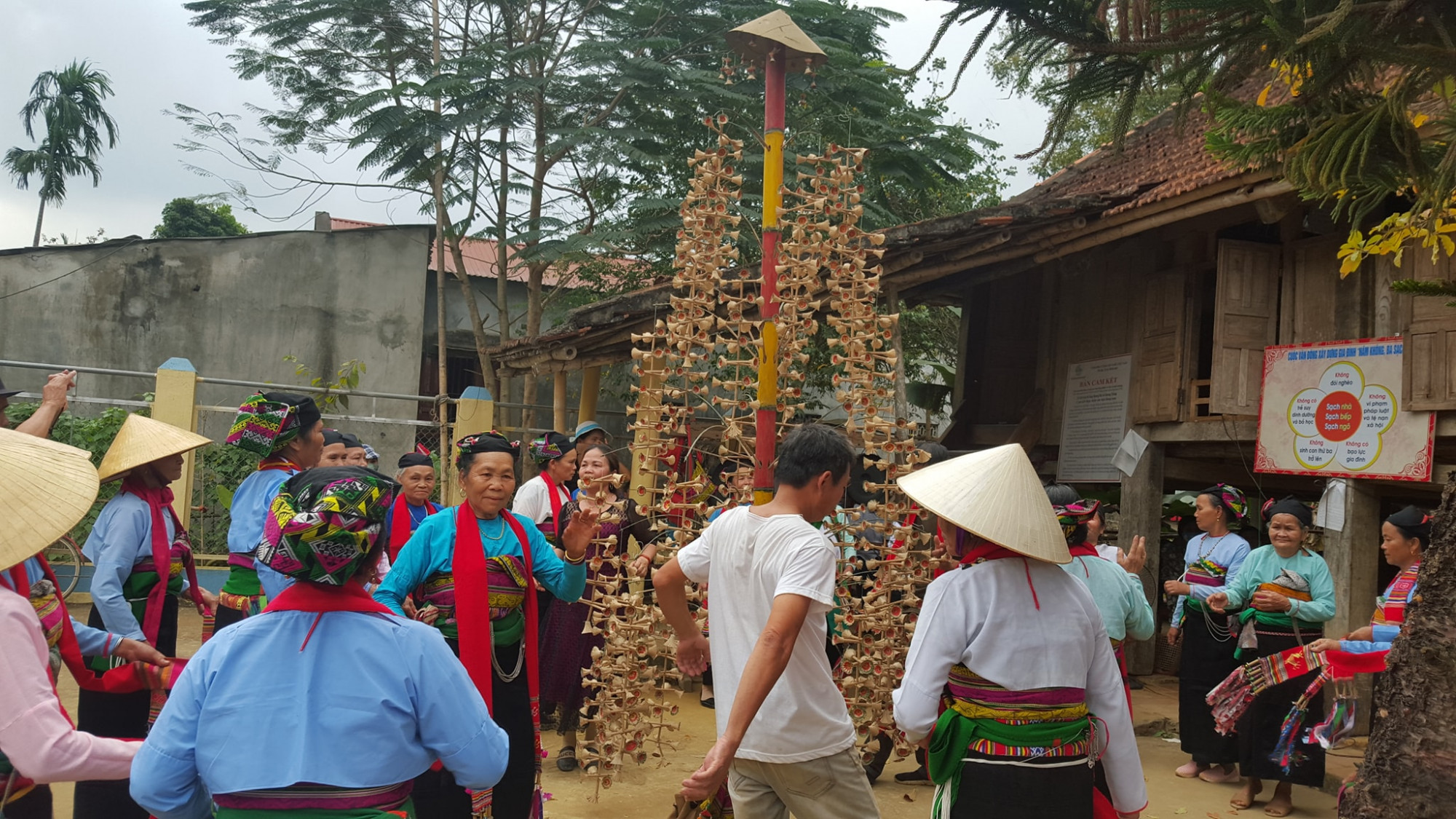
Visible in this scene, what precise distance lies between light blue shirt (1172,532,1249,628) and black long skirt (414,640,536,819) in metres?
4.48

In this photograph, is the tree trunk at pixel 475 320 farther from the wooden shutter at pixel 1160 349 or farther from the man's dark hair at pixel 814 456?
the man's dark hair at pixel 814 456

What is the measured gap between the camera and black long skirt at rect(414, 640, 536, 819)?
11.2 feet

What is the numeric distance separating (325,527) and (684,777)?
14.1 feet

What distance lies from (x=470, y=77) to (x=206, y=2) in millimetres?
3597

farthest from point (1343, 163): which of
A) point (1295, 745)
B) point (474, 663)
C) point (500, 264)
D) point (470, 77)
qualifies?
point (500, 264)

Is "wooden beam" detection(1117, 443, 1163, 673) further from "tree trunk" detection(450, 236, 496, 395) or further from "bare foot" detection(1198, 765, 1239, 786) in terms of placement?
"tree trunk" detection(450, 236, 496, 395)

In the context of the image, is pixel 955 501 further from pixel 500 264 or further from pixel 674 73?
pixel 500 264

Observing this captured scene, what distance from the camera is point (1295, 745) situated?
5.90m

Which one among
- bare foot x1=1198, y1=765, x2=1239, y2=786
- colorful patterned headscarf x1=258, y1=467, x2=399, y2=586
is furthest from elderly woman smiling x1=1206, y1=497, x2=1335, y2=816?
colorful patterned headscarf x1=258, y1=467, x2=399, y2=586

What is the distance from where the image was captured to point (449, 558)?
3.71m

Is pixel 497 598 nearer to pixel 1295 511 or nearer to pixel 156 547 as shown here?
pixel 156 547

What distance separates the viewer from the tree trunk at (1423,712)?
7.57ft

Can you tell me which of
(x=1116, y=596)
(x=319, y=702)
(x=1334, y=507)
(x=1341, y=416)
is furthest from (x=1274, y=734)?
(x=319, y=702)

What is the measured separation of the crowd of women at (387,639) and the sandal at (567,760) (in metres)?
1.76
